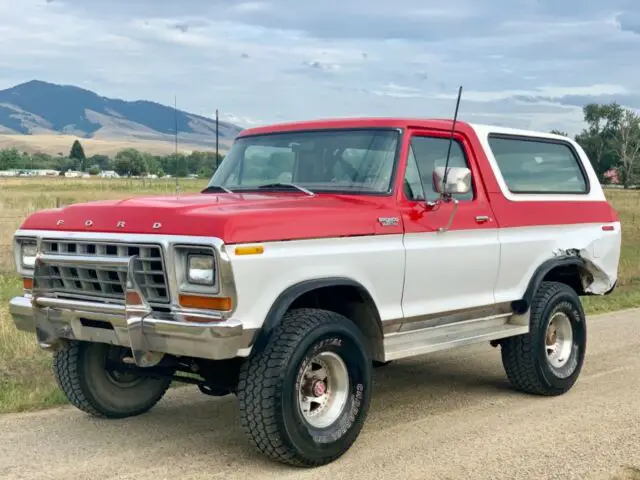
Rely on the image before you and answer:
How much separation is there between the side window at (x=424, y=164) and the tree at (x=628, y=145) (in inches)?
2407

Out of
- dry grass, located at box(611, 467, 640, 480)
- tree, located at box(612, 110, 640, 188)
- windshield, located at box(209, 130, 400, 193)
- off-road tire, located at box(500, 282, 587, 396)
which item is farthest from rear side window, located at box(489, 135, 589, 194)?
tree, located at box(612, 110, 640, 188)

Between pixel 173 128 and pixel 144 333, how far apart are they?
92.9 inches

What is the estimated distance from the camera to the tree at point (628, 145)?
6513cm

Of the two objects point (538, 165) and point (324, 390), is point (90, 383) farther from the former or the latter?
point (538, 165)

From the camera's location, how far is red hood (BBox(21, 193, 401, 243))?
4.58 metres

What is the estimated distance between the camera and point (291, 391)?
4.77 meters

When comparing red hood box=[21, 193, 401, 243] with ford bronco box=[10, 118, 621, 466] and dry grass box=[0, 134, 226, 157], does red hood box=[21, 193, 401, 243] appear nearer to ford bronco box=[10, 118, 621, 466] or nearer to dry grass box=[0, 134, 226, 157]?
ford bronco box=[10, 118, 621, 466]

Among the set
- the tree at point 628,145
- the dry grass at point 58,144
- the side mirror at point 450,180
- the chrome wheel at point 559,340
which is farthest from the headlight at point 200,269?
the dry grass at point 58,144

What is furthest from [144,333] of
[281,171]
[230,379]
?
[281,171]

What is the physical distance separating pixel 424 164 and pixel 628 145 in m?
70.3

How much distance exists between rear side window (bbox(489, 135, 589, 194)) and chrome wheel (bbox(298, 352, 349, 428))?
237 centimetres

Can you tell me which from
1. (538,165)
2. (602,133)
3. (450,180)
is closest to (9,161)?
(602,133)

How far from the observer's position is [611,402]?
6504mm

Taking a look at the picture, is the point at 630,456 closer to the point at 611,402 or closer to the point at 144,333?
the point at 611,402
